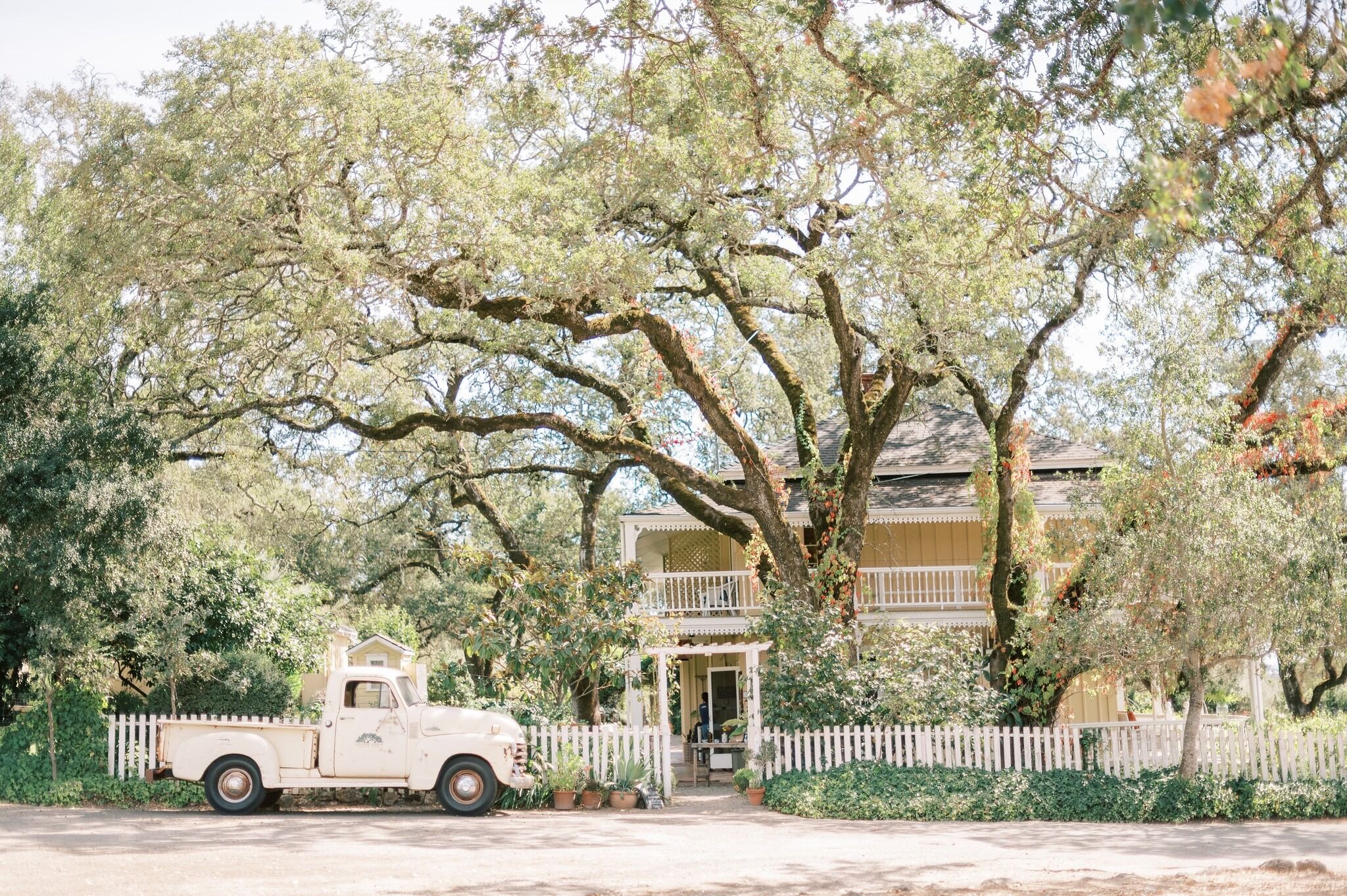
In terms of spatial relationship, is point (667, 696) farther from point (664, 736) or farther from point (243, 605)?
point (243, 605)

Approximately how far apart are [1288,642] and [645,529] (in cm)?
1311

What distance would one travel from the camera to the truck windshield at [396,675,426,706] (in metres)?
15.6

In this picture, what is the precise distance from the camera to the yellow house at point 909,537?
78.2ft

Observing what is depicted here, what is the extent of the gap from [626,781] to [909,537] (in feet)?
37.6

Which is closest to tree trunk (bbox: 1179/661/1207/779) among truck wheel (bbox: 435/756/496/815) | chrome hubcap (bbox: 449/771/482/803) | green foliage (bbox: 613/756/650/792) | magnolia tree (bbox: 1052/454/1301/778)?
magnolia tree (bbox: 1052/454/1301/778)

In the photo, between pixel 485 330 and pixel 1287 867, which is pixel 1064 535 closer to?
pixel 1287 867

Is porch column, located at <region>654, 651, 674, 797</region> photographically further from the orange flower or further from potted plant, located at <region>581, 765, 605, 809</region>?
the orange flower

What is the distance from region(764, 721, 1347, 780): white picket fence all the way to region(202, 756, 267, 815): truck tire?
690 cm

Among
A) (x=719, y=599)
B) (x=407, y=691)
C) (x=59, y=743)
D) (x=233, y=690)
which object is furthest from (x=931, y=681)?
(x=59, y=743)

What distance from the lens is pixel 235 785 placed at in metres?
15.3

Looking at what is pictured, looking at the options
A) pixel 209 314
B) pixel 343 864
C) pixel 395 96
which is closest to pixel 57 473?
pixel 209 314

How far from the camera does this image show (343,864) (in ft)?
36.1

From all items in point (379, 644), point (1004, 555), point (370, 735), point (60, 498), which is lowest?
point (370, 735)

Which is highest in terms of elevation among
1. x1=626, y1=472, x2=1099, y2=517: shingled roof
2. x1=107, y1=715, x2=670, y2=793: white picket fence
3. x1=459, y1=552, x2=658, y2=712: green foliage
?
x1=626, y1=472, x2=1099, y2=517: shingled roof
